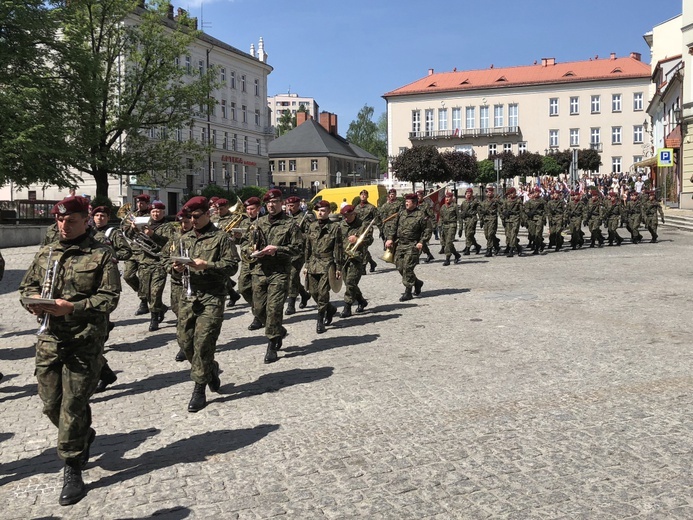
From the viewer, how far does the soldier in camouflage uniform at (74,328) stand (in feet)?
15.7

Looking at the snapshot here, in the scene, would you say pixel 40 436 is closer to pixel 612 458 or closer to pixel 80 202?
pixel 80 202

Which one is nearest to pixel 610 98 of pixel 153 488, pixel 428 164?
pixel 428 164

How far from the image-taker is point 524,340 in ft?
29.6

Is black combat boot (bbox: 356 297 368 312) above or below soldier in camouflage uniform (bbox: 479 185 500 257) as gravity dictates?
below

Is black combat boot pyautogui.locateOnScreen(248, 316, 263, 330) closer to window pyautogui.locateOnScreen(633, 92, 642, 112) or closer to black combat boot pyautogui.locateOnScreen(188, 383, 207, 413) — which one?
black combat boot pyautogui.locateOnScreen(188, 383, 207, 413)

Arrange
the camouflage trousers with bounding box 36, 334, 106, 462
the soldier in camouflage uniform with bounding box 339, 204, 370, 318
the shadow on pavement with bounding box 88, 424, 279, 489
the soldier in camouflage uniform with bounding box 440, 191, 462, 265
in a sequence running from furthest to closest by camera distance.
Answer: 1. the soldier in camouflage uniform with bounding box 440, 191, 462, 265
2. the soldier in camouflage uniform with bounding box 339, 204, 370, 318
3. the shadow on pavement with bounding box 88, 424, 279, 489
4. the camouflage trousers with bounding box 36, 334, 106, 462

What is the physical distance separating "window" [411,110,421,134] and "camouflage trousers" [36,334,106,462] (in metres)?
88.6

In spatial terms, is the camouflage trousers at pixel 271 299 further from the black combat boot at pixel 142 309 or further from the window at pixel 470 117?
the window at pixel 470 117

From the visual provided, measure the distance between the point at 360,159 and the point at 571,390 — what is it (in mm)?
105216

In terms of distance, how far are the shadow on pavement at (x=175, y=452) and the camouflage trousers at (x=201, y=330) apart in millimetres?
879

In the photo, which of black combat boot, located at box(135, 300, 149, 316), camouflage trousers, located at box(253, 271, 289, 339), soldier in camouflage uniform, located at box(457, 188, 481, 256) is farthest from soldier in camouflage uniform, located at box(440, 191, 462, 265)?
camouflage trousers, located at box(253, 271, 289, 339)

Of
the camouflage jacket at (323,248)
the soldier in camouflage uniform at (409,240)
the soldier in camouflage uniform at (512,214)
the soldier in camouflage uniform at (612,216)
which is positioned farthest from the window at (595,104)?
the camouflage jacket at (323,248)

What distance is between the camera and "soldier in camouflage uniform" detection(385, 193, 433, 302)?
1285 cm

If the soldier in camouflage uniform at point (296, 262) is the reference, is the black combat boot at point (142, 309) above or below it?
below
